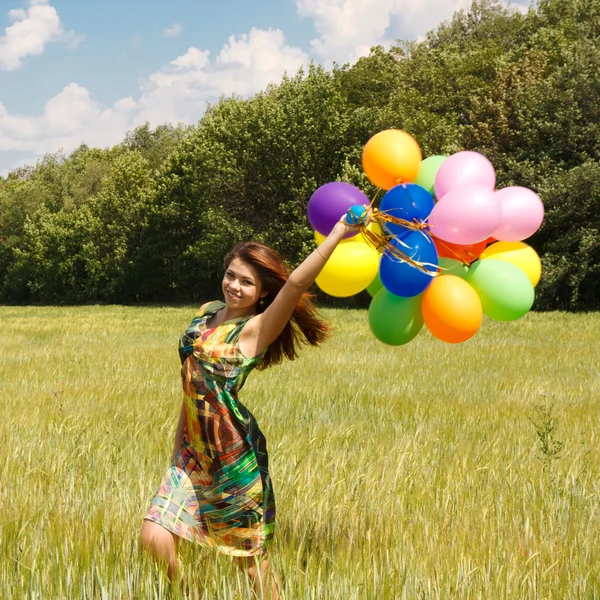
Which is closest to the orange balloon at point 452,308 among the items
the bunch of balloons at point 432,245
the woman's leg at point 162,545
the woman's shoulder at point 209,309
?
the bunch of balloons at point 432,245

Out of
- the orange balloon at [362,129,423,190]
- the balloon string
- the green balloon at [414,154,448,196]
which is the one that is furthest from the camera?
the green balloon at [414,154,448,196]

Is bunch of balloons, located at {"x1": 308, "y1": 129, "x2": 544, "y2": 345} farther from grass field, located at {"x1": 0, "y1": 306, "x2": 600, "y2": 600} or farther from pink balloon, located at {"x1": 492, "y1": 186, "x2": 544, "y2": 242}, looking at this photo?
grass field, located at {"x1": 0, "y1": 306, "x2": 600, "y2": 600}

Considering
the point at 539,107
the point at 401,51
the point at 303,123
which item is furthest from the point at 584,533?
the point at 401,51

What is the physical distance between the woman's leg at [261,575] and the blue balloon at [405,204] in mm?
1437

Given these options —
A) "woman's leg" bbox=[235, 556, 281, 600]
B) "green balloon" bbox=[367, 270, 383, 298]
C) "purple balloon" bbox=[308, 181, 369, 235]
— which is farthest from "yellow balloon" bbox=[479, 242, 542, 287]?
"woman's leg" bbox=[235, 556, 281, 600]

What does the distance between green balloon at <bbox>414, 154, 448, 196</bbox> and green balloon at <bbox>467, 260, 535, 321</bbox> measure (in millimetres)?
474

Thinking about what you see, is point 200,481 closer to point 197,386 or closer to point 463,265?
point 197,386

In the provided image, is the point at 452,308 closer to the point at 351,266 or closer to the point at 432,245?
the point at 432,245

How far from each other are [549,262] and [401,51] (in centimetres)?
1896

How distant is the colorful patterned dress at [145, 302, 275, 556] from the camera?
2.80 metres

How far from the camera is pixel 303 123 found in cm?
2625

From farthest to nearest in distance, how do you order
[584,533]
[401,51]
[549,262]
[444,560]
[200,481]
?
[401,51], [549,262], [584,533], [444,560], [200,481]

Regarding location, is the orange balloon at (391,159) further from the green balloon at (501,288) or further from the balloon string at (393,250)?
the green balloon at (501,288)

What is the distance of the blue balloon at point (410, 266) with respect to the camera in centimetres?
304
